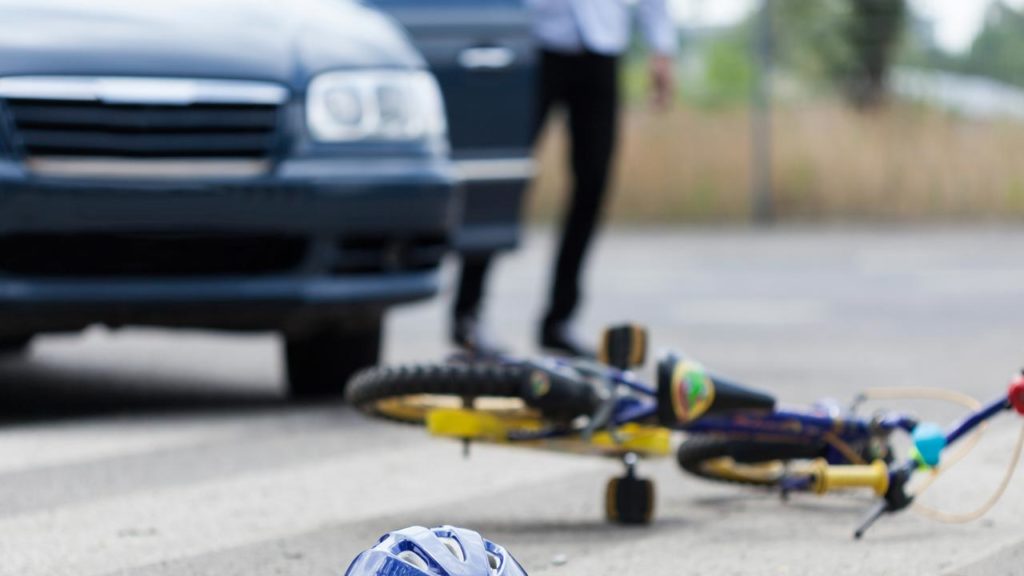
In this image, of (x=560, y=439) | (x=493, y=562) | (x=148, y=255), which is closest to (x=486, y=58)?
(x=148, y=255)

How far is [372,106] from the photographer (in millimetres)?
6094

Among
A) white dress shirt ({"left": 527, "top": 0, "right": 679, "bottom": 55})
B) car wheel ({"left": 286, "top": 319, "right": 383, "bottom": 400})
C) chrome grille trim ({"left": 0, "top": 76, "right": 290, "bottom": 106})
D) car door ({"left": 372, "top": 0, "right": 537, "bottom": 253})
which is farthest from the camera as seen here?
white dress shirt ({"left": 527, "top": 0, "right": 679, "bottom": 55})

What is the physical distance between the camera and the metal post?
1923 cm

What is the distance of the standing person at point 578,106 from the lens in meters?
7.67

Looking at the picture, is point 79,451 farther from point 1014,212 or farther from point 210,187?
point 1014,212

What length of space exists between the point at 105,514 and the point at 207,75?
5.61ft

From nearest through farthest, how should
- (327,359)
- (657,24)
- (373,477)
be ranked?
(373,477) → (327,359) → (657,24)

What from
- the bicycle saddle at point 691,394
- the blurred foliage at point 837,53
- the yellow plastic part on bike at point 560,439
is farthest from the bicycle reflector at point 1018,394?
the blurred foliage at point 837,53

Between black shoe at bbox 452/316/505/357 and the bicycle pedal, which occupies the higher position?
the bicycle pedal

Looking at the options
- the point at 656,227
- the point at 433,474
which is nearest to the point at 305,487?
the point at 433,474

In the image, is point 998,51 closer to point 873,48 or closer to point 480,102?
point 873,48

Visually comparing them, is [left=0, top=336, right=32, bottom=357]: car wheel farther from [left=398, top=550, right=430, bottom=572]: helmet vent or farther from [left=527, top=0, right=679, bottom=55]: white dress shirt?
[left=398, top=550, right=430, bottom=572]: helmet vent

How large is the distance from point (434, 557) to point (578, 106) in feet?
16.0

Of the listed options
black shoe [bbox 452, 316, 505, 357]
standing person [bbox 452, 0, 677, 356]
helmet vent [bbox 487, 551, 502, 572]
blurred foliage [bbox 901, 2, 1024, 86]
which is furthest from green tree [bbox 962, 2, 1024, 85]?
helmet vent [bbox 487, 551, 502, 572]
